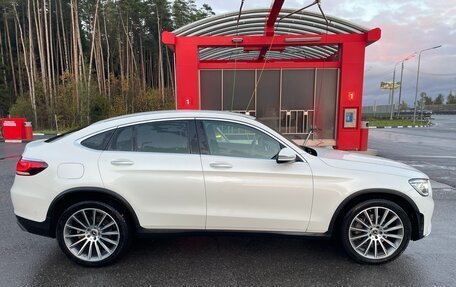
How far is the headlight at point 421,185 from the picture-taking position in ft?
10.8

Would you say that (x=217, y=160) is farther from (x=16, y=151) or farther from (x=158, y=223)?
(x=16, y=151)

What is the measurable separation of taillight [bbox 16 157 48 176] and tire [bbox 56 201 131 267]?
0.51 m

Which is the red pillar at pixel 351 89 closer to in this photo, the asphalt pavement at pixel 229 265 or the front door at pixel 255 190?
the asphalt pavement at pixel 229 265

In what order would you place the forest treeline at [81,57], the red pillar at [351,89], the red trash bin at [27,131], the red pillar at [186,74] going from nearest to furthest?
the red pillar at [351,89]
the red pillar at [186,74]
the red trash bin at [27,131]
the forest treeline at [81,57]

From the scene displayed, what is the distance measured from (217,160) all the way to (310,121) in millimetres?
9654

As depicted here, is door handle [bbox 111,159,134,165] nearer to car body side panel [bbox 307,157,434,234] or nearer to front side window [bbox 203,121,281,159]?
front side window [bbox 203,121,281,159]

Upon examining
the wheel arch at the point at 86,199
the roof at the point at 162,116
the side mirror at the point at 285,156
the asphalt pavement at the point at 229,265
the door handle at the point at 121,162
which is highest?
the roof at the point at 162,116

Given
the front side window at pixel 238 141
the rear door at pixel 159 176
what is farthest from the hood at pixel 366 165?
the rear door at pixel 159 176

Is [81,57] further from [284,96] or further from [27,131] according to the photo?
[284,96]

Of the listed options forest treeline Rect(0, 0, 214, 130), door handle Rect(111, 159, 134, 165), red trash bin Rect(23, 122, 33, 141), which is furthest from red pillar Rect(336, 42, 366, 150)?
forest treeline Rect(0, 0, 214, 130)

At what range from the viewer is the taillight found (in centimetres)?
325

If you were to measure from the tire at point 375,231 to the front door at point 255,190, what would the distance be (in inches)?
20.9

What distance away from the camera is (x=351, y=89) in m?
11.4

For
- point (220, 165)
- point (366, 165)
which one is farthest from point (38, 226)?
point (366, 165)
